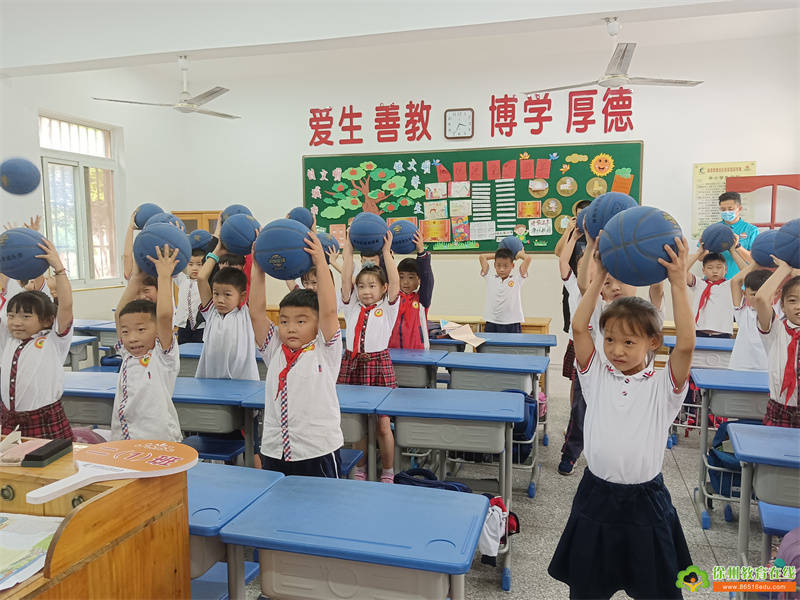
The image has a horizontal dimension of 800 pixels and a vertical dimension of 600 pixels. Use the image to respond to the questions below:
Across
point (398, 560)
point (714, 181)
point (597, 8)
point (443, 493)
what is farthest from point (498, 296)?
point (398, 560)

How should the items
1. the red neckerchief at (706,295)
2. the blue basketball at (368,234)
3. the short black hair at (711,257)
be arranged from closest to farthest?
the blue basketball at (368,234) → the short black hair at (711,257) → the red neckerchief at (706,295)

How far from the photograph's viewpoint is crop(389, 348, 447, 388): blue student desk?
3352 mm

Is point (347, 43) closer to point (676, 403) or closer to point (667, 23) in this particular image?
point (667, 23)

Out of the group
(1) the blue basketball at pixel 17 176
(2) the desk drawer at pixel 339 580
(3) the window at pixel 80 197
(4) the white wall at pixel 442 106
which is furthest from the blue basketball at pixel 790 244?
(3) the window at pixel 80 197

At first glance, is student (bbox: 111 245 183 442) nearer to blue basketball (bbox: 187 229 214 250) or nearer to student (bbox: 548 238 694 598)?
student (bbox: 548 238 694 598)

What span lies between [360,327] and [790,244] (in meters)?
2.00

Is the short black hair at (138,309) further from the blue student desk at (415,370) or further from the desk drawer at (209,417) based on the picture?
the blue student desk at (415,370)

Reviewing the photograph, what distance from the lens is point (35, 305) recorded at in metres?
2.33

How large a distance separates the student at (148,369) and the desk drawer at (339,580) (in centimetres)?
103

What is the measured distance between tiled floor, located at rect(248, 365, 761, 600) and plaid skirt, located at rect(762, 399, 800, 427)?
57 centimetres

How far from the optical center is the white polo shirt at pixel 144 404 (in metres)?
2.16

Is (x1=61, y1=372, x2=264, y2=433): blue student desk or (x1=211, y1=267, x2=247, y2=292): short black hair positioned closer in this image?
(x1=61, y1=372, x2=264, y2=433): blue student desk

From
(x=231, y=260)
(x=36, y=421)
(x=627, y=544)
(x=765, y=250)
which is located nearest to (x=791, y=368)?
(x=765, y=250)

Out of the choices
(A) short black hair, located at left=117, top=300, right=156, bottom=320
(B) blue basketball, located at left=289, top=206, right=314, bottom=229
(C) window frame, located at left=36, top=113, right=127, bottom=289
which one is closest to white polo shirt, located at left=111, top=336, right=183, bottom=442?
(A) short black hair, located at left=117, top=300, right=156, bottom=320
